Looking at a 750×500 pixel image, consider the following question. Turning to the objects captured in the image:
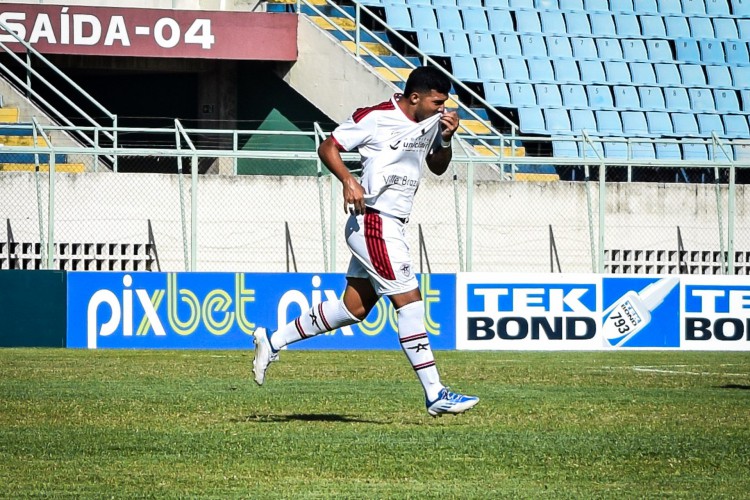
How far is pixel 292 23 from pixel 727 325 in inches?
411

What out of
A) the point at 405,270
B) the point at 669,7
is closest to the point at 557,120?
the point at 669,7

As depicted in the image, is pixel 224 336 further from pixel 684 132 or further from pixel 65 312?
pixel 684 132

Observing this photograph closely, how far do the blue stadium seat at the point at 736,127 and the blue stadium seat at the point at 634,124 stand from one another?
1759mm

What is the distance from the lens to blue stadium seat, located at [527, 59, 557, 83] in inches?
1064

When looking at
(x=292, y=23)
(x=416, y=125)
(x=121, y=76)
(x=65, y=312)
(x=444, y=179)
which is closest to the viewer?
(x=416, y=125)

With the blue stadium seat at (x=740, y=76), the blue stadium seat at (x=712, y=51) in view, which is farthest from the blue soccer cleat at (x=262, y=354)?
the blue stadium seat at (x=712, y=51)

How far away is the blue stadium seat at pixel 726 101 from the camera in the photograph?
91.4ft

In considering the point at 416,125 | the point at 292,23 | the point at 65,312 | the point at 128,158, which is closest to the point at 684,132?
the point at 292,23

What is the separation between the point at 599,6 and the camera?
95.2 ft

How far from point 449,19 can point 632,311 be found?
9.50 metres

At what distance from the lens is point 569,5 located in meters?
28.8

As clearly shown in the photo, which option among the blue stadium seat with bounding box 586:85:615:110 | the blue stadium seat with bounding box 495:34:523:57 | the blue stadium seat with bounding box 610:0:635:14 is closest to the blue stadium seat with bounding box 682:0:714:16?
the blue stadium seat with bounding box 610:0:635:14

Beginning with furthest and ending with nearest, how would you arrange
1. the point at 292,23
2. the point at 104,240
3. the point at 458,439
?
the point at 292,23 → the point at 104,240 → the point at 458,439

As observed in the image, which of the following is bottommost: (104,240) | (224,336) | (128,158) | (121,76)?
(224,336)
